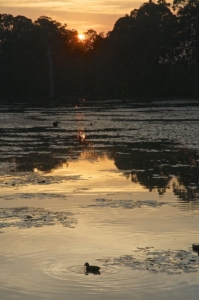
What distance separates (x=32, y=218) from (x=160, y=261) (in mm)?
3227

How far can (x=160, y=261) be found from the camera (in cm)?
923

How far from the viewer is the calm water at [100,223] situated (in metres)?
8.48

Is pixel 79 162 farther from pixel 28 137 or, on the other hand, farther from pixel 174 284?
pixel 174 284

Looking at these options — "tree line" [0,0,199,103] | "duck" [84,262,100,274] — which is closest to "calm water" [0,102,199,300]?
"duck" [84,262,100,274]

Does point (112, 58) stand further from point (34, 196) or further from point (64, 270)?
point (64, 270)

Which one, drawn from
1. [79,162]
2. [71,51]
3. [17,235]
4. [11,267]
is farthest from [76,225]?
[71,51]

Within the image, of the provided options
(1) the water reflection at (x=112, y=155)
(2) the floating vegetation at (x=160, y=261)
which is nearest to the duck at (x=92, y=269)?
(2) the floating vegetation at (x=160, y=261)

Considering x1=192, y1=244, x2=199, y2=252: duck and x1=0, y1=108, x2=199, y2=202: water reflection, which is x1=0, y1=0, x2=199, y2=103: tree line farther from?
x1=192, y1=244, x2=199, y2=252: duck

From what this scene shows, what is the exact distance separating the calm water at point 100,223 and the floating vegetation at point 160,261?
1 centimetres

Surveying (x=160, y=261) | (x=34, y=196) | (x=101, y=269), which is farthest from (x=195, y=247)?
(x=34, y=196)

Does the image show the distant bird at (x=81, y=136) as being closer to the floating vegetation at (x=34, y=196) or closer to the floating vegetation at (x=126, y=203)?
the floating vegetation at (x=34, y=196)

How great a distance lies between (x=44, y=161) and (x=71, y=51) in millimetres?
111118

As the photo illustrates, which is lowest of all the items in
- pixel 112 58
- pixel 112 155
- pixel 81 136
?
pixel 81 136

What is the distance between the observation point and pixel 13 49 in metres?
114
